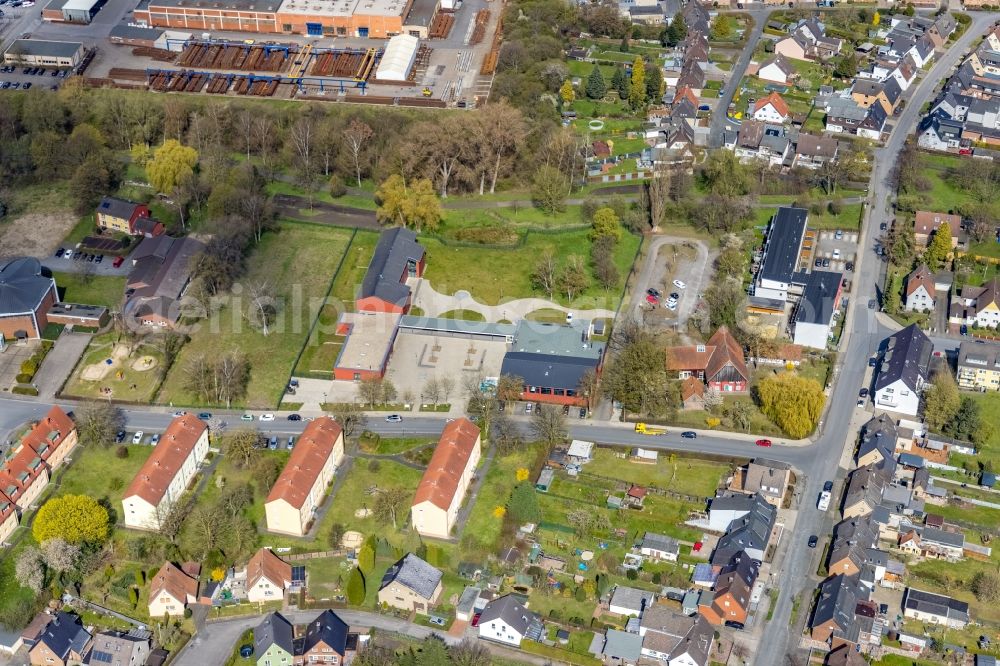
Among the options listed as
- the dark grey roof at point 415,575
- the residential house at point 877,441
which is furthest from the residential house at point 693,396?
the dark grey roof at point 415,575

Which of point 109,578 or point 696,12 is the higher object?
point 696,12

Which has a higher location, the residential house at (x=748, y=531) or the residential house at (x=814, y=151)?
the residential house at (x=814, y=151)

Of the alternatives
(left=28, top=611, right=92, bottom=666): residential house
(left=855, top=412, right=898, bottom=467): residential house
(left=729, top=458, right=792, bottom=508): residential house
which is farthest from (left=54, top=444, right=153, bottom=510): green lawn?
(left=855, top=412, right=898, bottom=467): residential house

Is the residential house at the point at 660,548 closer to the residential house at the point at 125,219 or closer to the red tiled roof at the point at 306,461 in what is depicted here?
the red tiled roof at the point at 306,461

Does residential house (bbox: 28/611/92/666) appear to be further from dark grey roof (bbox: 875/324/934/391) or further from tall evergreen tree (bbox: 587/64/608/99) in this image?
tall evergreen tree (bbox: 587/64/608/99)

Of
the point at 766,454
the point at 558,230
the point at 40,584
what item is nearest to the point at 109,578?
the point at 40,584

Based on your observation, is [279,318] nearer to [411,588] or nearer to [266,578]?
[266,578]

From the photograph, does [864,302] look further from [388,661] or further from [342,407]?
[388,661]
